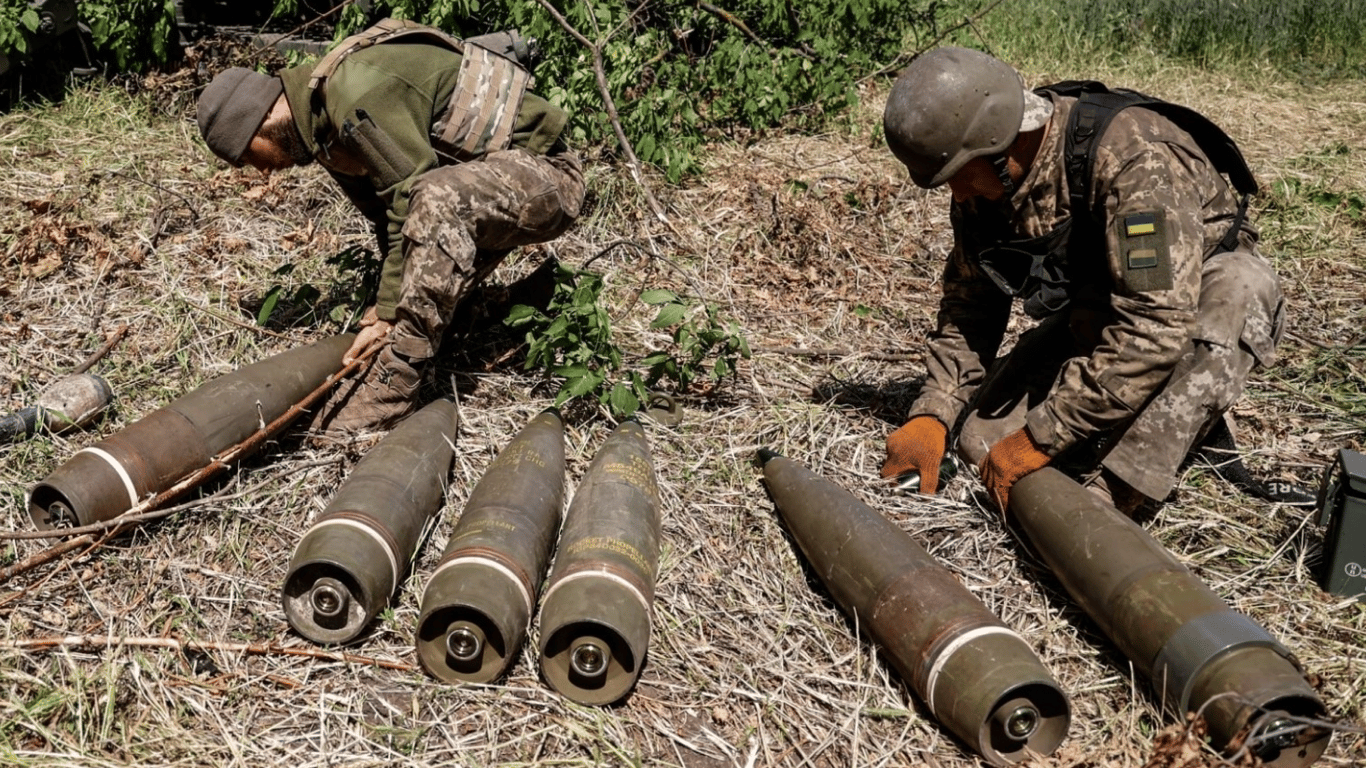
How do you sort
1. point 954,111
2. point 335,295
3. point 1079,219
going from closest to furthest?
1. point 954,111
2. point 1079,219
3. point 335,295

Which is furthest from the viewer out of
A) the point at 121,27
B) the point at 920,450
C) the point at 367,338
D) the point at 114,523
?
the point at 121,27

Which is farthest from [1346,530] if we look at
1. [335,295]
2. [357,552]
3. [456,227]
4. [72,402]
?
[72,402]

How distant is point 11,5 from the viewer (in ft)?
22.3

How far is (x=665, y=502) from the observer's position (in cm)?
389

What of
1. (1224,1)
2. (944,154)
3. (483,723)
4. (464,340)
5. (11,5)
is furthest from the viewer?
(1224,1)

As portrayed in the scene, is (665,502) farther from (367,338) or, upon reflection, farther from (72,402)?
(72,402)

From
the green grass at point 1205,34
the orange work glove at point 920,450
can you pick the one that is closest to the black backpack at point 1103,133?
the orange work glove at point 920,450

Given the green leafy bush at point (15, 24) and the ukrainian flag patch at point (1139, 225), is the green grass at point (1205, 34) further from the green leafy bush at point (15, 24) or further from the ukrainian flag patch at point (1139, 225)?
the green leafy bush at point (15, 24)

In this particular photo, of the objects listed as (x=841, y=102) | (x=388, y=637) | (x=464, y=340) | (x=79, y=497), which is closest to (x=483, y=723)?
(x=388, y=637)

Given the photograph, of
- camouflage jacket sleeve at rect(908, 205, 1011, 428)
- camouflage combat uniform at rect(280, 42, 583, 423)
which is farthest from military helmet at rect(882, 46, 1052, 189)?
camouflage combat uniform at rect(280, 42, 583, 423)

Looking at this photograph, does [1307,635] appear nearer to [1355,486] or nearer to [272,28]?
[1355,486]

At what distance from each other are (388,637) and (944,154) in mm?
2331

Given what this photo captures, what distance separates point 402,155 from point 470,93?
44 centimetres

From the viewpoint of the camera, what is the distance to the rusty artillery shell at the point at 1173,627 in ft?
8.79
